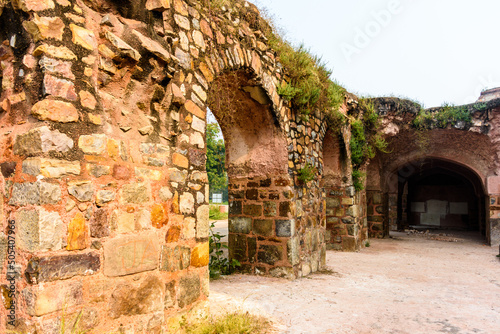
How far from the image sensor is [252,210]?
5.05 metres

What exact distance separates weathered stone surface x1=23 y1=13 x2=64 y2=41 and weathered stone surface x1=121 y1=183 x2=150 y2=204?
0.95 metres

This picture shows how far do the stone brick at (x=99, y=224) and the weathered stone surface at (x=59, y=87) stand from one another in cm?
67

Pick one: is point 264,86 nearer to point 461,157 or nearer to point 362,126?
point 362,126

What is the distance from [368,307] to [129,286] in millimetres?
2631

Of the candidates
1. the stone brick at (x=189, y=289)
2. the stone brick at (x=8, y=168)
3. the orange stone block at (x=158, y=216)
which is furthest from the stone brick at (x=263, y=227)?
the stone brick at (x=8, y=168)

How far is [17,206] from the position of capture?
1.81 meters

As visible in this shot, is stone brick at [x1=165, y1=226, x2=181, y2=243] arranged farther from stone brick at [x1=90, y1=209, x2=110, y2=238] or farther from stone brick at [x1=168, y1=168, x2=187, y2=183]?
stone brick at [x1=90, y1=209, x2=110, y2=238]

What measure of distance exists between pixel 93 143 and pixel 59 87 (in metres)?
0.35

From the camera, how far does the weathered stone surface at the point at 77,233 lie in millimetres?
1876

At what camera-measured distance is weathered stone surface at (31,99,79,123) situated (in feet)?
5.95

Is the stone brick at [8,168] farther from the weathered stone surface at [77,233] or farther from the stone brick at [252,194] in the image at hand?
the stone brick at [252,194]

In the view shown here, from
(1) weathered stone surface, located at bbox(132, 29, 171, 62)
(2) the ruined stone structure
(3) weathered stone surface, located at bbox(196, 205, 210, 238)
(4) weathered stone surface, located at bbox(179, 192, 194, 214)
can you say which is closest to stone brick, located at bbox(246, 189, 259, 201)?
(2) the ruined stone structure

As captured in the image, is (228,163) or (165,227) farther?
(228,163)

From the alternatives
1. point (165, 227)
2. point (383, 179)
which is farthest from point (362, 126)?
point (165, 227)
